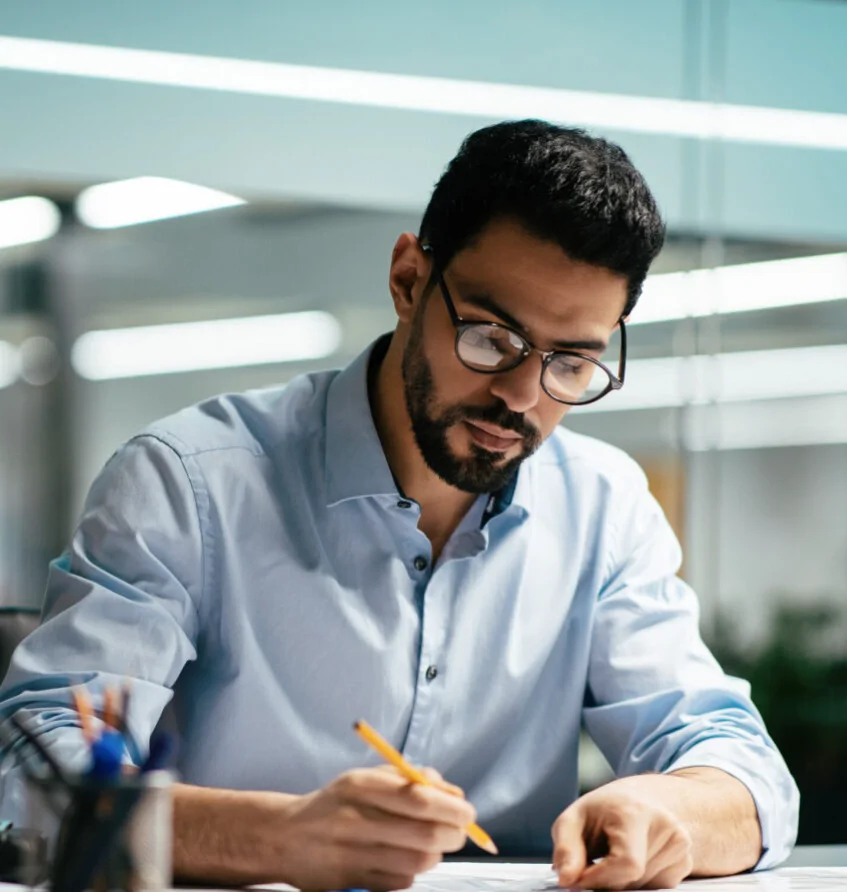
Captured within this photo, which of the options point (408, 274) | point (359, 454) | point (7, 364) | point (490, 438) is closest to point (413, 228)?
point (7, 364)

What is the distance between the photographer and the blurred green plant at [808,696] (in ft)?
12.6

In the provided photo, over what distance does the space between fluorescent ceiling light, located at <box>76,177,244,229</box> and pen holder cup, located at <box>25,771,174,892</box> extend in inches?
104

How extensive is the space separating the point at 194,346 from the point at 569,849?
247 centimetres

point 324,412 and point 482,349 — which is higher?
point 482,349

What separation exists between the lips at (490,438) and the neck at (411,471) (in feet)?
0.49

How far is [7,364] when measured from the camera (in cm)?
318

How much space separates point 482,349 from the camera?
146 centimetres

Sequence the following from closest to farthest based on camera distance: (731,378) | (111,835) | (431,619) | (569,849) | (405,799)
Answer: (111,835)
(405,799)
(569,849)
(431,619)
(731,378)

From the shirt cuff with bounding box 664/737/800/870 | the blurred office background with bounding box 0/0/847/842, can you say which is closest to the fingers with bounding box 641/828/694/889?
the shirt cuff with bounding box 664/737/800/870

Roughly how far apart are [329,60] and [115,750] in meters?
2.88

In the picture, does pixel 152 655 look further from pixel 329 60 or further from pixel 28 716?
pixel 329 60

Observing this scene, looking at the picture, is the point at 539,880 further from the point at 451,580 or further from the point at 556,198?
the point at 556,198

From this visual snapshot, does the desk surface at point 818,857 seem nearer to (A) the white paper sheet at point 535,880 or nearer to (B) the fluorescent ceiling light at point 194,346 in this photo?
(A) the white paper sheet at point 535,880

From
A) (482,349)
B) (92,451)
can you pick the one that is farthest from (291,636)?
(92,451)
